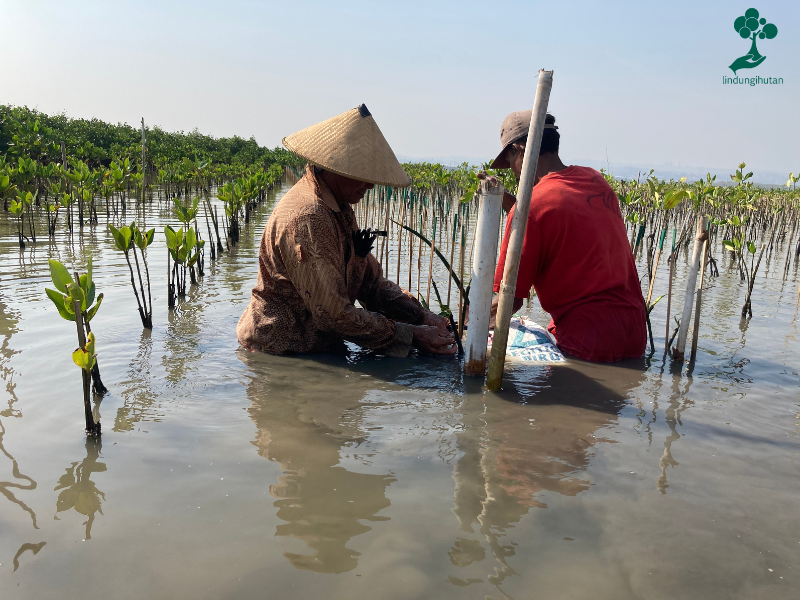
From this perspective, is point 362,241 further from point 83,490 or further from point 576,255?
point 83,490

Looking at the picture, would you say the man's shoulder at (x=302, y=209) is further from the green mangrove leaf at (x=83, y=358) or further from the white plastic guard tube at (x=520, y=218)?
the green mangrove leaf at (x=83, y=358)

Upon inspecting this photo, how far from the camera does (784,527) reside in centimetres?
162

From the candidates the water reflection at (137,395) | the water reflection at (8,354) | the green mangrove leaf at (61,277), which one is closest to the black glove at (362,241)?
the water reflection at (137,395)

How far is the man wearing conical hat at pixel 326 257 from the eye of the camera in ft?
8.47

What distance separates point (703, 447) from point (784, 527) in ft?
1.72

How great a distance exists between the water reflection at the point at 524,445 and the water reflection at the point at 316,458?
10.4 inches

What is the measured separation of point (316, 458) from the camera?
1972mm

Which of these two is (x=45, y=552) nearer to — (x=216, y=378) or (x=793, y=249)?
A: (x=216, y=378)

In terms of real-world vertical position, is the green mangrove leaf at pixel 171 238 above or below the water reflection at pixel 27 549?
above

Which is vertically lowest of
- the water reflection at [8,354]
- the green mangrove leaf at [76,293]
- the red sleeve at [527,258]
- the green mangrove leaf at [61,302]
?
the water reflection at [8,354]

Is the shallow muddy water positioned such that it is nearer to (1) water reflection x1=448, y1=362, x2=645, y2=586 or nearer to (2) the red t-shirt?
(1) water reflection x1=448, y1=362, x2=645, y2=586

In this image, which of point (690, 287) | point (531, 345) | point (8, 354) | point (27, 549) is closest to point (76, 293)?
point (27, 549)

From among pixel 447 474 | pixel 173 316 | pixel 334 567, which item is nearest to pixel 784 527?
pixel 447 474

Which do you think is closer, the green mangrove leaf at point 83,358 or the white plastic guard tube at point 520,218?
the green mangrove leaf at point 83,358
